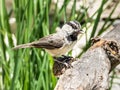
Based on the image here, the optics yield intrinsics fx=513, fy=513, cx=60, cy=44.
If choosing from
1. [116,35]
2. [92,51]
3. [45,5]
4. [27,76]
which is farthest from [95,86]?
[45,5]

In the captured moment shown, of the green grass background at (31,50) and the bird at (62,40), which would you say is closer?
the bird at (62,40)

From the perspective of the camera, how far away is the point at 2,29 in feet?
8.52

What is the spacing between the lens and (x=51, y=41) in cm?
223

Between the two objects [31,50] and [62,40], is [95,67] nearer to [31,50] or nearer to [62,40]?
[62,40]

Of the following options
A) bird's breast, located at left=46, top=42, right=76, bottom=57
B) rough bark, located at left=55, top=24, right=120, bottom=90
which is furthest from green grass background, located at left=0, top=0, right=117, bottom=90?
rough bark, located at left=55, top=24, right=120, bottom=90

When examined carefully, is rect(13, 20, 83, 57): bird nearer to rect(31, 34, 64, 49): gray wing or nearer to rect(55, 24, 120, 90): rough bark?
rect(31, 34, 64, 49): gray wing

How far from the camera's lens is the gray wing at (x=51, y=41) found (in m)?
2.19

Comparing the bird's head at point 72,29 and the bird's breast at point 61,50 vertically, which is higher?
the bird's head at point 72,29

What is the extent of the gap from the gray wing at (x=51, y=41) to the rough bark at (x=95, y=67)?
25 centimetres

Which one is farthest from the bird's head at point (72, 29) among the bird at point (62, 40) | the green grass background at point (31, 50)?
the green grass background at point (31, 50)

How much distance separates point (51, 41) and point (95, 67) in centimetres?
46

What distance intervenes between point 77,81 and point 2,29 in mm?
1003

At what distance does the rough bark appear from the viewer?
5.53ft

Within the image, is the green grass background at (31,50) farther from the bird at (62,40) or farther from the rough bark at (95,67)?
the rough bark at (95,67)
